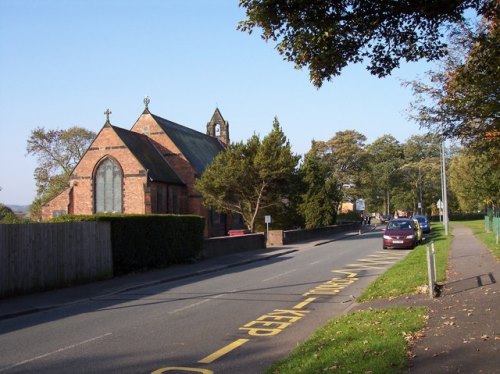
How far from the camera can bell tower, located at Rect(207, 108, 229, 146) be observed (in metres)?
69.4

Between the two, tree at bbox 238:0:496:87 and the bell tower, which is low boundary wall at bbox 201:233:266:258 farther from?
the bell tower

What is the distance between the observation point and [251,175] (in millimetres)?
38531

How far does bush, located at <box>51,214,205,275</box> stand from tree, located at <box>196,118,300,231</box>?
13.6 metres

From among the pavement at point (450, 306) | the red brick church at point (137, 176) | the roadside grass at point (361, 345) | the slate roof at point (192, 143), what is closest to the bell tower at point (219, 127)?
the slate roof at point (192, 143)

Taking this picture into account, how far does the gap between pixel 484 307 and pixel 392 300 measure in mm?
2015

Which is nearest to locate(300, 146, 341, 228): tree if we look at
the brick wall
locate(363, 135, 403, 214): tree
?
the brick wall

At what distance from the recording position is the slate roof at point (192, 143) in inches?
2090

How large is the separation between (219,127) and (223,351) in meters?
63.7

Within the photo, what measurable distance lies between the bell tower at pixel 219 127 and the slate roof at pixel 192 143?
4636mm

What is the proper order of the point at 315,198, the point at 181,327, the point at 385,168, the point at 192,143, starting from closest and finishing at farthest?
the point at 181,327 < the point at 315,198 < the point at 192,143 < the point at 385,168

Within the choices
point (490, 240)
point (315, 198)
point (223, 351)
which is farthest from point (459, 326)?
point (315, 198)

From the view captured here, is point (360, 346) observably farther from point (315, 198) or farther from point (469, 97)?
point (315, 198)

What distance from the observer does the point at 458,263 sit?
17.1m

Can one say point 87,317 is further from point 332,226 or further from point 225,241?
point 332,226
